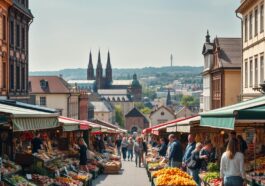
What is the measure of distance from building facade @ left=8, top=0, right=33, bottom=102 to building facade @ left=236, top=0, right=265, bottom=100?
44.2ft

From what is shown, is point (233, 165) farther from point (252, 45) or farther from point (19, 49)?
point (19, 49)

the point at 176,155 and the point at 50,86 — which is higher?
the point at 50,86

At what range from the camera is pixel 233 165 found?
13336mm

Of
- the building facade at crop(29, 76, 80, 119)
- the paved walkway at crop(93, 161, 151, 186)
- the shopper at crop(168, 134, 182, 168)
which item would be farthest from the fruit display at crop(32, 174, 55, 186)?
the building facade at crop(29, 76, 80, 119)

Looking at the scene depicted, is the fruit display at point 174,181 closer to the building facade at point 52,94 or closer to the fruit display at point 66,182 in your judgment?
the fruit display at point 66,182

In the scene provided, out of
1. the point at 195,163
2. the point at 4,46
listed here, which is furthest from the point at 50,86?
the point at 195,163

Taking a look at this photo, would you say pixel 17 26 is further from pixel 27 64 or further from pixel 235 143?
pixel 235 143

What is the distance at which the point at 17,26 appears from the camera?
1686 inches

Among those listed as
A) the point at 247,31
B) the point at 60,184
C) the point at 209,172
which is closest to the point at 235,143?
the point at 209,172

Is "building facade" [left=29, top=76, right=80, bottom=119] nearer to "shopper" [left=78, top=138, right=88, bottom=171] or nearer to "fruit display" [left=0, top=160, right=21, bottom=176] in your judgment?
"shopper" [left=78, top=138, right=88, bottom=171]

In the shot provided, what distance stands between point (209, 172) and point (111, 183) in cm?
727

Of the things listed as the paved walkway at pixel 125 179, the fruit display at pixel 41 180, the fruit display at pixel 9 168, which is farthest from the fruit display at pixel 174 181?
the paved walkway at pixel 125 179

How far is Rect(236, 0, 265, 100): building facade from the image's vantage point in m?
35.4

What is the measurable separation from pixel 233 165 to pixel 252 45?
2552cm
